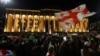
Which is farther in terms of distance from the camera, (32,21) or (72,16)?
(32,21)

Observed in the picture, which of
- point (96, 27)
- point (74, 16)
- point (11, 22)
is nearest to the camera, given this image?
point (74, 16)

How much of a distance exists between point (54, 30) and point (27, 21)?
170 inches

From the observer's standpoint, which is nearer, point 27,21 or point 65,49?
point 65,49

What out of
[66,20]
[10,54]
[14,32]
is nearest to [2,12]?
[66,20]

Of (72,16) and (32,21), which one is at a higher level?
(72,16)

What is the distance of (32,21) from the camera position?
1496 inches

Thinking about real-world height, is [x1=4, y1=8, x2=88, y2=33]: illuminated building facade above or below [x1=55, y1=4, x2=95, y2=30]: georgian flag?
below

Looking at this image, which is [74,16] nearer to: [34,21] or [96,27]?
[34,21]

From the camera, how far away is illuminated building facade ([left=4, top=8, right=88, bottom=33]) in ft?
Result: 120

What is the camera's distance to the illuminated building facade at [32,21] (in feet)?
120

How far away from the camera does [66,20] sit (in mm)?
10469

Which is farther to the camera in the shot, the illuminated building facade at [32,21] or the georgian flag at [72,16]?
the illuminated building facade at [32,21]

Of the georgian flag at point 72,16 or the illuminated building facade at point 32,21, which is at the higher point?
the georgian flag at point 72,16

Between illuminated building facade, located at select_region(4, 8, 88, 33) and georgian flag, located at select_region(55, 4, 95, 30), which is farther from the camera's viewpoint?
illuminated building facade, located at select_region(4, 8, 88, 33)
